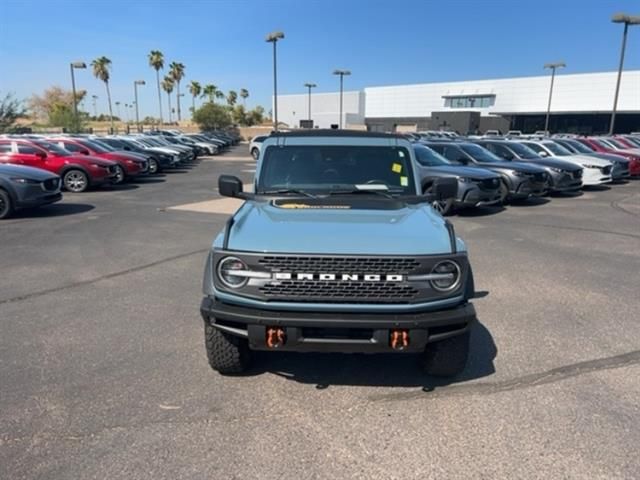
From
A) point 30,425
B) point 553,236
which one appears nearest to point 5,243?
point 30,425

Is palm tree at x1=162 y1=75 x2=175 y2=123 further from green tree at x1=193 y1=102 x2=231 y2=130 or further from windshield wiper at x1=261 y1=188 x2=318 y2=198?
windshield wiper at x1=261 y1=188 x2=318 y2=198

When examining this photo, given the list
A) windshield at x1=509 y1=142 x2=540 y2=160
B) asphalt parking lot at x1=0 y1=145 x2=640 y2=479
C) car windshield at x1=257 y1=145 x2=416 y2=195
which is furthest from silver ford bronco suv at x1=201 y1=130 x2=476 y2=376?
windshield at x1=509 y1=142 x2=540 y2=160

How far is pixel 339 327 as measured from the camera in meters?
3.04

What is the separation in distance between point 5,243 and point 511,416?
28.0 feet

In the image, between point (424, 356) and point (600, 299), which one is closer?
point (424, 356)

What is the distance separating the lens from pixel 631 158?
20016 millimetres

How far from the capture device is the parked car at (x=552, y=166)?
46.9ft

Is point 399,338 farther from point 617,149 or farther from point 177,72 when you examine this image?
point 177,72

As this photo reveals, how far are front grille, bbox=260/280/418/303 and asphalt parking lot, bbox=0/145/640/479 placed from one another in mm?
824

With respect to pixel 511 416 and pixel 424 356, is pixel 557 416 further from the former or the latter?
pixel 424 356

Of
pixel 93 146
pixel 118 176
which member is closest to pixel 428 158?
pixel 118 176

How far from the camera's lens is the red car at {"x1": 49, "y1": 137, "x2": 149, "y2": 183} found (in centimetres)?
1727

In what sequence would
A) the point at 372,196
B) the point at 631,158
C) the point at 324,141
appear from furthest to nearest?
the point at 631,158
the point at 324,141
the point at 372,196

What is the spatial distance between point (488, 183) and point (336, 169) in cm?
793
